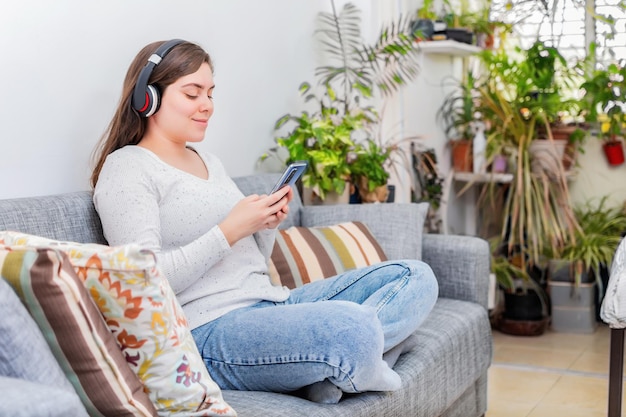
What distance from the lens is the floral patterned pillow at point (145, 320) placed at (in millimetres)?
1337

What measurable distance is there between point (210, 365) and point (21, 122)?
30.7 inches

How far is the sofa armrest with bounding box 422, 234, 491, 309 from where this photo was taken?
8.89ft

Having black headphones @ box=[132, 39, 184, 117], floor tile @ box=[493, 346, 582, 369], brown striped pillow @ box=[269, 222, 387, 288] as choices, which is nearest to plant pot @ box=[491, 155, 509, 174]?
floor tile @ box=[493, 346, 582, 369]

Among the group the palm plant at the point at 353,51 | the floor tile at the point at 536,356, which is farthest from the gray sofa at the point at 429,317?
the floor tile at the point at 536,356

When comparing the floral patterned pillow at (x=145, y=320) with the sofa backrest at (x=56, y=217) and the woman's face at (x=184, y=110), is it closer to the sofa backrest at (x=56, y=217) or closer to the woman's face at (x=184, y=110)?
the sofa backrest at (x=56, y=217)

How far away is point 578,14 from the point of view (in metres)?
4.65

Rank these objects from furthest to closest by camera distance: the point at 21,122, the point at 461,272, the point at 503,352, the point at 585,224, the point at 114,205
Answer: the point at 585,224 → the point at 503,352 → the point at 461,272 → the point at 21,122 → the point at 114,205

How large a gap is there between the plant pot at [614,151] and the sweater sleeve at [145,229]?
3092mm

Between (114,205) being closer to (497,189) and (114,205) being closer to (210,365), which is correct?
(210,365)

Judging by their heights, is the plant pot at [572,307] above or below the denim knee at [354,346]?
below

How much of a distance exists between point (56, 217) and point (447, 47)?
262 centimetres

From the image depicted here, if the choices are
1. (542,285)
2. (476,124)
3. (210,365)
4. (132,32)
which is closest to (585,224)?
(542,285)

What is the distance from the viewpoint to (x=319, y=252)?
258cm

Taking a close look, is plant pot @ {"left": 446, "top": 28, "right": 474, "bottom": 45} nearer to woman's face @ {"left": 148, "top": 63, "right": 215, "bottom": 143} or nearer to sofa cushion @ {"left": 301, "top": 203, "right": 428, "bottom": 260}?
sofa cushion @ {"left": 301, "top": 203, "right": 428, "bottom": 260}
